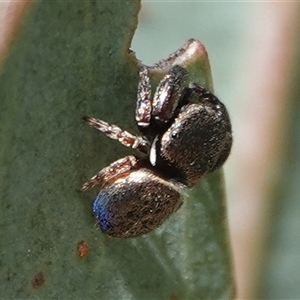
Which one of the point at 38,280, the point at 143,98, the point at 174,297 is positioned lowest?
the point at 174,297

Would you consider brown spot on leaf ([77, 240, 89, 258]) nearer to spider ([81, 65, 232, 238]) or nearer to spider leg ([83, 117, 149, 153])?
spider ([81, 65, 232, 238])

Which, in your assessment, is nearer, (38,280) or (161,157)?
(38,280)

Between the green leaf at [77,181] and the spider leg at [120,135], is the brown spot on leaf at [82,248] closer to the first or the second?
the green leaf at [77,181]

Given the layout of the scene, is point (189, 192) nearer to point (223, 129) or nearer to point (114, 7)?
point (223, 129)

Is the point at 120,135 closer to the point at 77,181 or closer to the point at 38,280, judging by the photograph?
the point at 77,181

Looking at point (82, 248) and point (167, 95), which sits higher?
point (167, 95)

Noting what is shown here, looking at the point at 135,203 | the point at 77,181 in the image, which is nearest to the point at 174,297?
the point at 135,203

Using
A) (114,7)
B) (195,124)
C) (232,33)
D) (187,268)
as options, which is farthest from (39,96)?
(232,33)

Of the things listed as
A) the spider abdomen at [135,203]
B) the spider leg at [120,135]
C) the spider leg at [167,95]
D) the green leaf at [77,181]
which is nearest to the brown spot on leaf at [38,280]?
the green leaf at [77,181]
